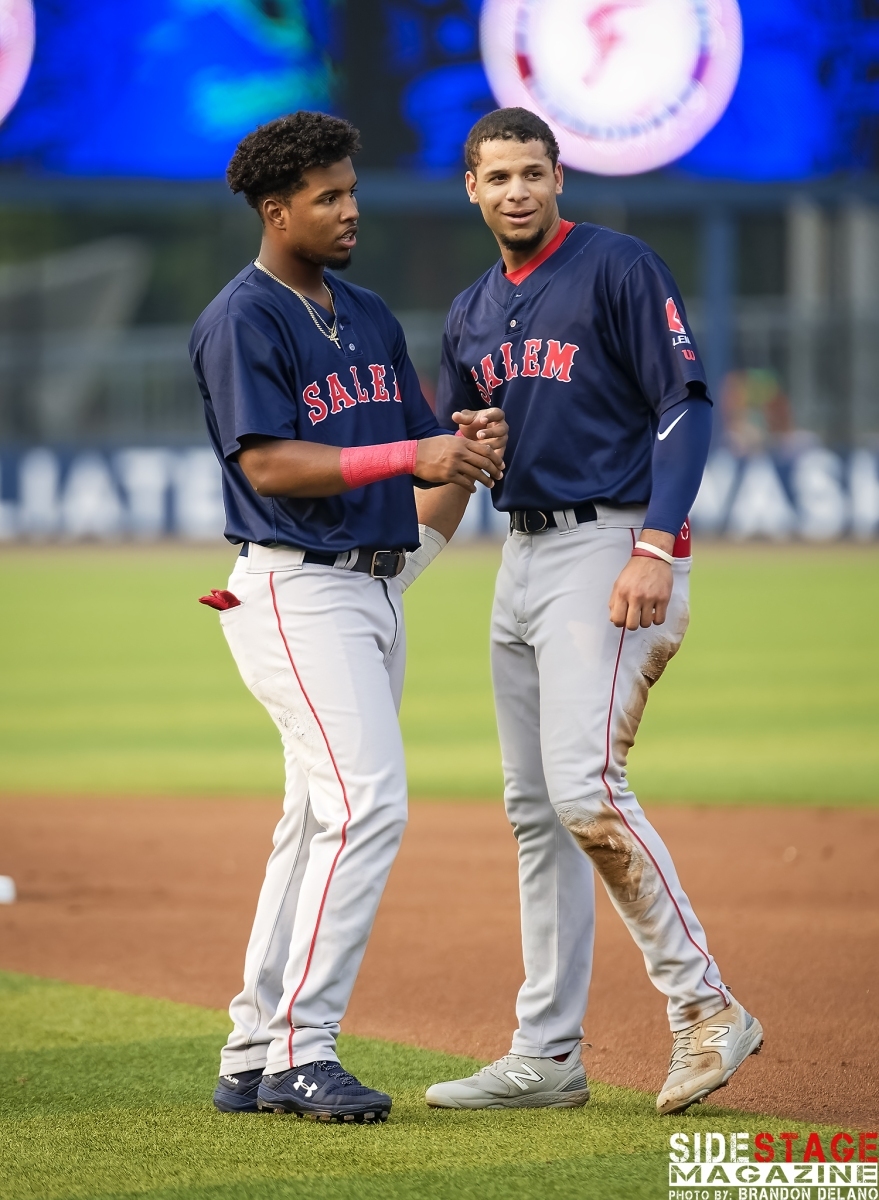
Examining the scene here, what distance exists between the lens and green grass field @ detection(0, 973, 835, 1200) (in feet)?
10.0

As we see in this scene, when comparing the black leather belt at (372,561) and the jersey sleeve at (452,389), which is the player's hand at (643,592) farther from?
the jersey sleeve at (452,389)

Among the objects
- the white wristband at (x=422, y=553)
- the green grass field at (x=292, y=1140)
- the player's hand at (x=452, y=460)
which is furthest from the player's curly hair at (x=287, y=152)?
the green grass field at (x=292, y=1140)

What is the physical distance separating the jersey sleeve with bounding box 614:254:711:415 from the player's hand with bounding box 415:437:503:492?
38 cm

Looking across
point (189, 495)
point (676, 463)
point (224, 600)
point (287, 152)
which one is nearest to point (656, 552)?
point (676, 463)

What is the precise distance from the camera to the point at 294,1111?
3479 millimetres

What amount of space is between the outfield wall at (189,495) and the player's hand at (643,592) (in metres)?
18.6

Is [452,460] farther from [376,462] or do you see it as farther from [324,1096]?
[324,1096]

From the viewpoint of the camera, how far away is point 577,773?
3506mm

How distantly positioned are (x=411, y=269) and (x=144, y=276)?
350 inches

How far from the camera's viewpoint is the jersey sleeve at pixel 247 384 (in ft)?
11.3

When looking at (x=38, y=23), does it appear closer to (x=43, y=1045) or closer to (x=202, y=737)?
(x=202, y=737)

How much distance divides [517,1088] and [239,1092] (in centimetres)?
60

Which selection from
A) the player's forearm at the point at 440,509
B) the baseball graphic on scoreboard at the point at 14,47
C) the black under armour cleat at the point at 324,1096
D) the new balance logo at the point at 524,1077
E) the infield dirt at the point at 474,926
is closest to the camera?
the black under armour cleat at the point at 324,1096

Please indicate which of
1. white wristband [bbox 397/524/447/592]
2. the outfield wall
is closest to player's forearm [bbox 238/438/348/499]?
white wristband [bbox 397/524/447/592]
